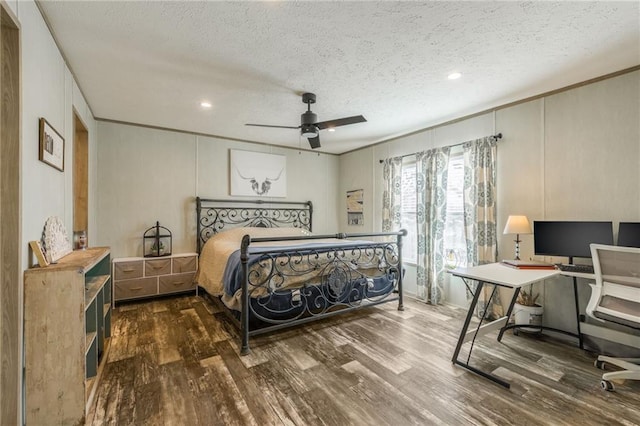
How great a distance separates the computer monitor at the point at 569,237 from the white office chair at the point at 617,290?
564 millimetres

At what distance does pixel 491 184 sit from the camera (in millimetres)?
3473

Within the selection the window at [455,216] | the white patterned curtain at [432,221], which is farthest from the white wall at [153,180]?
the window at [455,216]

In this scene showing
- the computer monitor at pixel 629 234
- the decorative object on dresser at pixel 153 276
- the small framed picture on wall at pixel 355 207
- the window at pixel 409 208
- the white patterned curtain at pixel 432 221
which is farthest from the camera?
the small framed picture on wall at pixel 355 207

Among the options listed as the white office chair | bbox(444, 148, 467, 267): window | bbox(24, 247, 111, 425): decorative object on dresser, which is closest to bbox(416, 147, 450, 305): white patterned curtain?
bbox(444, 148, 467, 267): window

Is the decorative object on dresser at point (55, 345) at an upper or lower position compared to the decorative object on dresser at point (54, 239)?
lower

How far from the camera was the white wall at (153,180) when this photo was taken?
4086mm

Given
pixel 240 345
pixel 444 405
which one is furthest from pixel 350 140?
pixel 444 405

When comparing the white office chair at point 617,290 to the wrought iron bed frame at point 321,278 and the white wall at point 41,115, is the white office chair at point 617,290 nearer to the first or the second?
the wrought iron bed frame at point 321,278

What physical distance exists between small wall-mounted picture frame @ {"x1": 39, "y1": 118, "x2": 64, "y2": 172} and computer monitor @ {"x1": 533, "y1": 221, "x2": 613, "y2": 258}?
166 inches

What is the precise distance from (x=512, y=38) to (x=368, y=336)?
2930 millimetres

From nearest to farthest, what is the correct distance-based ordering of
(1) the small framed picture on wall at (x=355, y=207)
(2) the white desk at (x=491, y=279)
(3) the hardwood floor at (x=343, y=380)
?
(3) the hardwood floor at (x=343, y=380) < (2) the white desk at (x=491, y=279) < (1) the small framed picture on wall at (x=355, y=207)

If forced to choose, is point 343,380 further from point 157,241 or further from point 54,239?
point 157,241

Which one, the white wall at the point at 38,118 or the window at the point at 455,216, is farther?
the window at the point at 455,216

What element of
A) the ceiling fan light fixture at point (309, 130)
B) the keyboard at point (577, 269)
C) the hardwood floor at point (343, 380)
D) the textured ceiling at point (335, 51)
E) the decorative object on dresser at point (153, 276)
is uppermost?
the textured ceiling at point (335, 51)
